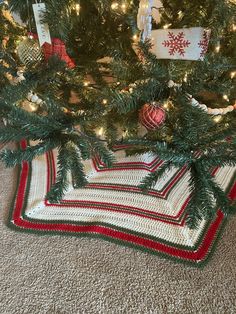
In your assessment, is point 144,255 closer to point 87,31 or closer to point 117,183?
point 117,183

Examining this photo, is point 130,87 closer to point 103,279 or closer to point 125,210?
point 125,210

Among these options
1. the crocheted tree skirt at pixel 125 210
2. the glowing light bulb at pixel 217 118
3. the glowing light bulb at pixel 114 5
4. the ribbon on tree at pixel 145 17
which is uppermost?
the glowing light bulb at pixel 114 5

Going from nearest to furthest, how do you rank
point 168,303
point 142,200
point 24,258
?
point 168,303 < point 24,258 < point 142,200

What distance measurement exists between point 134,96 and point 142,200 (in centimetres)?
30

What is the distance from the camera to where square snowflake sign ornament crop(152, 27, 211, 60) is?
62 centimetres

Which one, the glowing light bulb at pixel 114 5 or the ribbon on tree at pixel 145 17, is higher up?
the glowing light bulb at pixel 114 5

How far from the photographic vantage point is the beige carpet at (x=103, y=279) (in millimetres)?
580

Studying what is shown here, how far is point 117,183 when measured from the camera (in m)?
0.85

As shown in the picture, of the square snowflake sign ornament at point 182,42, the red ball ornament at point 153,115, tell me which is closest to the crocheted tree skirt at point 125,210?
the red ball ornament at point 153,115

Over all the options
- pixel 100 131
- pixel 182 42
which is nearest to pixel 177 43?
pixel 182 42

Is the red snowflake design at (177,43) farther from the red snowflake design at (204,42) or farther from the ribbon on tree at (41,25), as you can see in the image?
the ribbon on tree at (41,25)

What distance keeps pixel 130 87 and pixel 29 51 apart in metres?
0.25

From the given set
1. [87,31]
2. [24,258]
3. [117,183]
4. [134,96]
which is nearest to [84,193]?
[117,183]

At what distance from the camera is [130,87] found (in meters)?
0.66
